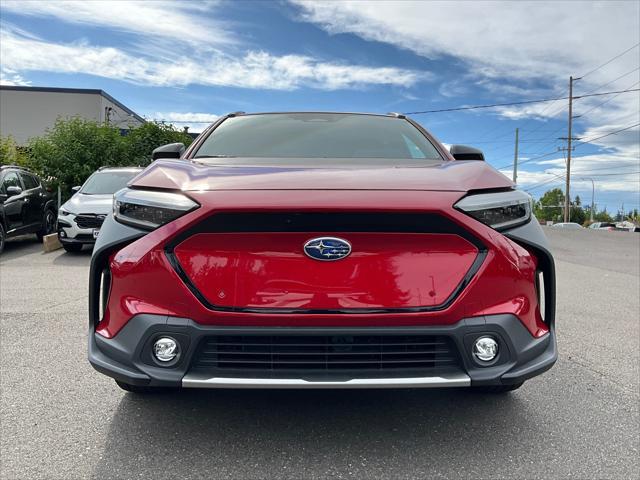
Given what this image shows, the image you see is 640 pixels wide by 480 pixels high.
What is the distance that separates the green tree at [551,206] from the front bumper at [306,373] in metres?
116

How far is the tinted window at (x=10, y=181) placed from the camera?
10.1 meters

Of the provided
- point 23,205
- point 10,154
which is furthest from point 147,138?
point 23,205

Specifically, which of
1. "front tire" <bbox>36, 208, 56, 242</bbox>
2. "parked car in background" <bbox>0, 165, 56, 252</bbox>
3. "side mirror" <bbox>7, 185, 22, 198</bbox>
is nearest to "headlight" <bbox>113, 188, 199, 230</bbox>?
"parked car in background" <bbox>0, 165, 56, 252</bbox>

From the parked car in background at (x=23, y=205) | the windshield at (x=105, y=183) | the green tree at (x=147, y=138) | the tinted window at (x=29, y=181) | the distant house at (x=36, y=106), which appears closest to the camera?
the parked car in background at (x=23, y=205)

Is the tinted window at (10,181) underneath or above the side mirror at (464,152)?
underneath

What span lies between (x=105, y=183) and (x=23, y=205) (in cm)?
189

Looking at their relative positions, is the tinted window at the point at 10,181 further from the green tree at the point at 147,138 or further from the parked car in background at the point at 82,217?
the green tree at the point at 147,138

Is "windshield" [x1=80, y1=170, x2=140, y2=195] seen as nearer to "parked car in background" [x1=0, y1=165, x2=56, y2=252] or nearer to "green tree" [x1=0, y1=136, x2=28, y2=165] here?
"parked car in background" [x1=0, y1=165, x2=56, y2=252]

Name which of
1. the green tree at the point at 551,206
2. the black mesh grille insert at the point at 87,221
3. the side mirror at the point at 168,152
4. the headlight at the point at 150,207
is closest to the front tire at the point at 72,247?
the black mesh grille insert at the point at 87,221

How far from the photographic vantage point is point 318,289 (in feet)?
6.72

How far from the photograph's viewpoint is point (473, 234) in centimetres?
209

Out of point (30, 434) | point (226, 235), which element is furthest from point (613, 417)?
point (30, 434)

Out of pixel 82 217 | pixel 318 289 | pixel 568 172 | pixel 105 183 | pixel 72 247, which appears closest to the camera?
pixel 318 289

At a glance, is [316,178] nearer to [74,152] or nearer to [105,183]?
[105,183]
